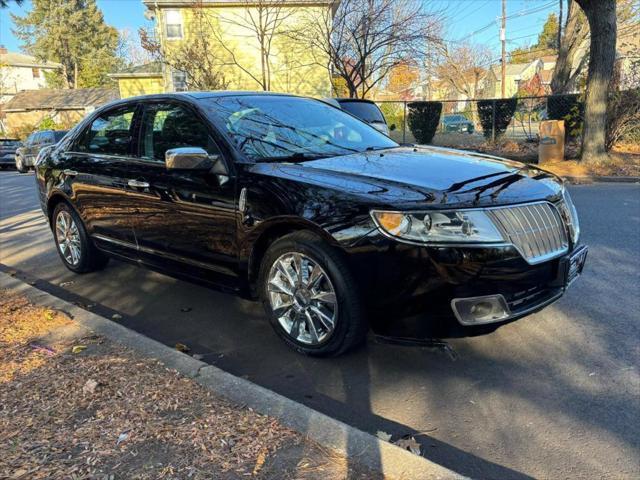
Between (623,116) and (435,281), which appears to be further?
(623,116)

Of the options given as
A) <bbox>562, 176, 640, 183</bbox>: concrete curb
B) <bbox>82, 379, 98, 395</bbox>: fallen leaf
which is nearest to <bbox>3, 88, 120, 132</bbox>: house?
<bbox>562, 176, 640, 183</bbox>: concrete curb

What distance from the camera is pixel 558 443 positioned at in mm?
2678

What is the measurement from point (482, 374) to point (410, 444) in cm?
93

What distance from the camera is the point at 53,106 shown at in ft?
159

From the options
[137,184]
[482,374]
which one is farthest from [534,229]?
[137,184]

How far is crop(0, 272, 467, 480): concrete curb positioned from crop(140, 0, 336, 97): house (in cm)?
2433

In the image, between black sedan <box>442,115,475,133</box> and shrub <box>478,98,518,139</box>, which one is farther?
black sedan <box>442,115,475,133</box>

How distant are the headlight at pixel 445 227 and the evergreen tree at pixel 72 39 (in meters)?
69.6

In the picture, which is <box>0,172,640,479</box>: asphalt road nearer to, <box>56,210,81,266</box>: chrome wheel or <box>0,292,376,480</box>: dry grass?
<box>56,210,81,266</box>: chrome wheel

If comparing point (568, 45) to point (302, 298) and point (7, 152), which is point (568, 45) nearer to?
point (302, 298)

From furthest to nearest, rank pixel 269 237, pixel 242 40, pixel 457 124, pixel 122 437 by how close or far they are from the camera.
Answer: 1. pixel 242 40
2. pixel 457 124
3. pixel 269 237
4. pixel 122 437

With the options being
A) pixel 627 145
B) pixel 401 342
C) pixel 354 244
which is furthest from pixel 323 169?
pixel 627 145

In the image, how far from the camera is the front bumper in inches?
114

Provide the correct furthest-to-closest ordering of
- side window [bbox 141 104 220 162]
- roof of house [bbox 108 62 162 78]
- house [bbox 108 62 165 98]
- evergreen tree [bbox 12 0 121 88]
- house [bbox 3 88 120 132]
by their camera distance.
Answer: evergreen tree [bbox 12 0 121 88]
house [bbox 3 88 120 132]
house [bbox 108 62 165 98]
roof of house [bbox 108 62 162 78]
side window [bbox 141 104 220 162]
